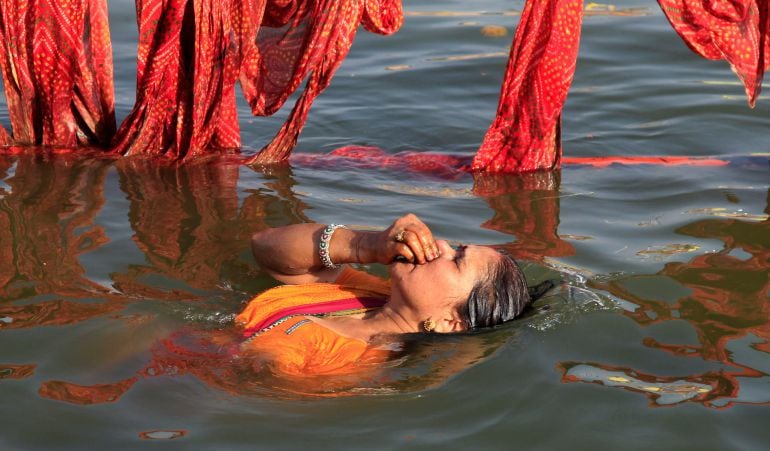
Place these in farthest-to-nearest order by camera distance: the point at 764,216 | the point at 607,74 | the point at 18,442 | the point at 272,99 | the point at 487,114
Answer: the point at 607,74 < the point at 487,114 < the point at 272,99 < the point at 764,216 < the point at 18,442

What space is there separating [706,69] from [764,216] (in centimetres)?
316

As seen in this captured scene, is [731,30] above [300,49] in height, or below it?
above

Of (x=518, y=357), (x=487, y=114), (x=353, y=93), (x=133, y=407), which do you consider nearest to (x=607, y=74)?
(x=487, y=114)

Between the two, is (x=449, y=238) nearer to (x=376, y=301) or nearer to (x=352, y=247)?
(x=376, y=301)

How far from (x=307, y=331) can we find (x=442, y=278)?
53cm

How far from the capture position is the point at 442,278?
13.2 feet

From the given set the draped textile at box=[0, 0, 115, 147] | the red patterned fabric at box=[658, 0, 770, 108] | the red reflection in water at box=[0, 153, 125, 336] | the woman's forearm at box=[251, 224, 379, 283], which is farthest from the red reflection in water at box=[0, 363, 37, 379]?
the red patterned fabric at box=[658, 0, 770, 108]

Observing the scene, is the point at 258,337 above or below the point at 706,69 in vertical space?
below

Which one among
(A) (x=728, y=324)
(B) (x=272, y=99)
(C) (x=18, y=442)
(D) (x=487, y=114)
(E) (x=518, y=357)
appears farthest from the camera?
(D) (x=487, y=114)

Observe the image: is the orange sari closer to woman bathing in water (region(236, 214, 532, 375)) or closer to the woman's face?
woman bathing in water (region(236, 214, 532, 375))

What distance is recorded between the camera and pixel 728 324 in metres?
4.38

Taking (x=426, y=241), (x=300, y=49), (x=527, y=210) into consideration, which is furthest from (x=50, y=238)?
(x=527, y=210)

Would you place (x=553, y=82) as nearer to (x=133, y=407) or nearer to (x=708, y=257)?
(x=708, y=257)

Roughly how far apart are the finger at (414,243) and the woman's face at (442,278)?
0.07 meters
